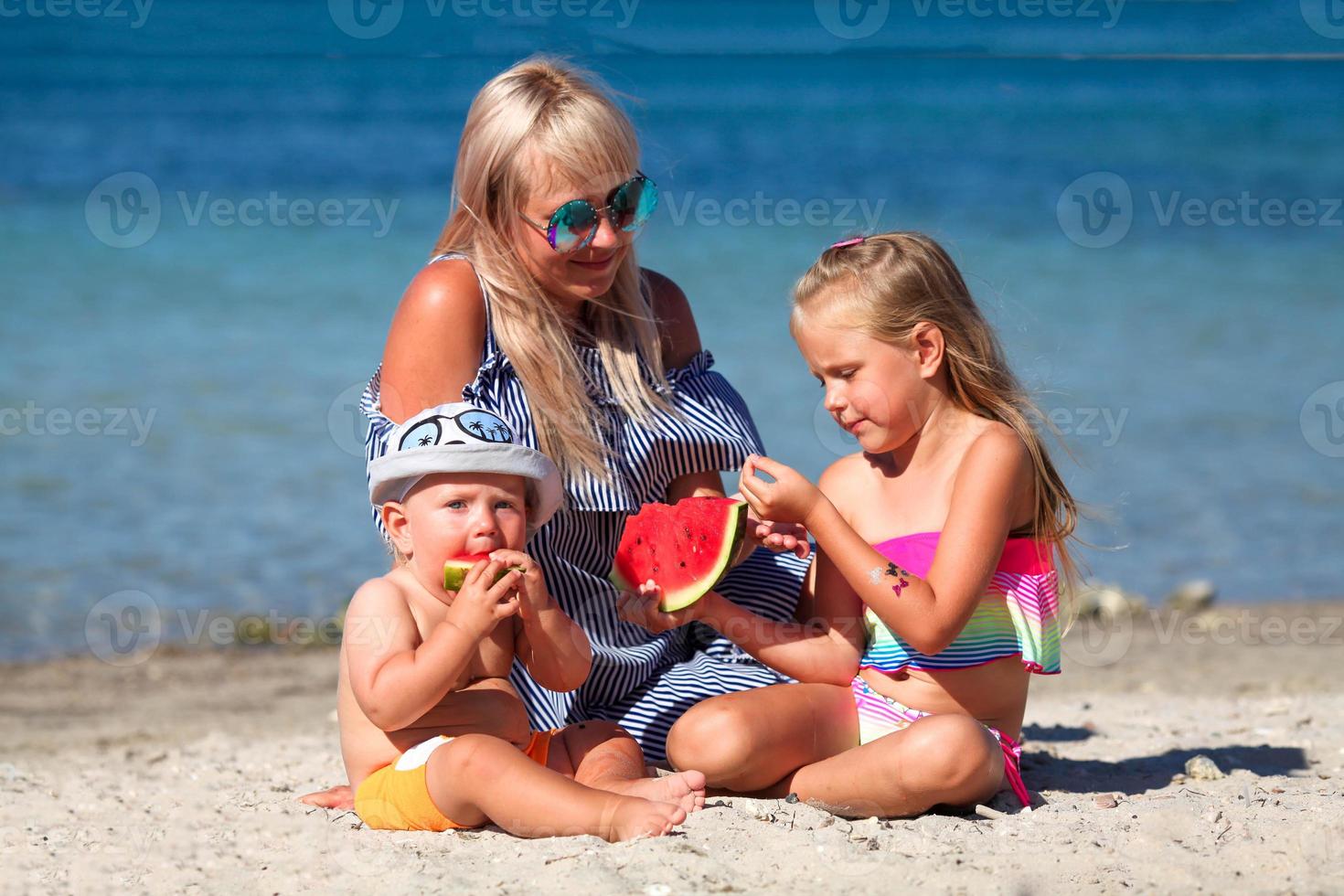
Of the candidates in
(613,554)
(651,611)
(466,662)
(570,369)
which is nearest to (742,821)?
(651,611)

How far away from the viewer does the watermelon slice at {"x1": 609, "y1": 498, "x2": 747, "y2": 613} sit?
344 centimetres

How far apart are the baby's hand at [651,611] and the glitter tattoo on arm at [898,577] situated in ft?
1.68

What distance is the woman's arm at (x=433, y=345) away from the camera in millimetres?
3674

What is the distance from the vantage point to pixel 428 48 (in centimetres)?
501

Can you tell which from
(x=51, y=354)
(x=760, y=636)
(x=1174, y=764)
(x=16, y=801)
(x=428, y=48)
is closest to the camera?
(x=760, y=636)

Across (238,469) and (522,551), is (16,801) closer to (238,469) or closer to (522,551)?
(522,551)

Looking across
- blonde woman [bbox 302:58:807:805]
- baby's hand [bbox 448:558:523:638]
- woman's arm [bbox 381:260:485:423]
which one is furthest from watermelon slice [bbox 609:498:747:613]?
woman's arm [bbox 381:260:485:423]

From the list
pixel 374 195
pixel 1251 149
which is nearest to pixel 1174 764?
pixel 374 195

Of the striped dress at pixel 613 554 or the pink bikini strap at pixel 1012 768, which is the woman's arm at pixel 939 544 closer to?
the pink bikini strap at pixel 1012 768

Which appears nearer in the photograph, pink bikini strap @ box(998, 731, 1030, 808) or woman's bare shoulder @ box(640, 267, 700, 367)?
pink bikini strap @ box(998, 731, 1030, 808)

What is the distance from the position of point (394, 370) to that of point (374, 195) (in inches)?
624

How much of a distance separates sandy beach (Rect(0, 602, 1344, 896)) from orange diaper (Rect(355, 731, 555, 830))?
61 mm

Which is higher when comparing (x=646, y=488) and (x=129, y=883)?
(x=646, y=488)

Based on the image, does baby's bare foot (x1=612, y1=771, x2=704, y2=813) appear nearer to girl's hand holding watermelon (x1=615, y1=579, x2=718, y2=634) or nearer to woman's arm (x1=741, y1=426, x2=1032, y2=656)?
girl's hand holding watermelon (x1=615, y1=579, x2=718, y2=634)
